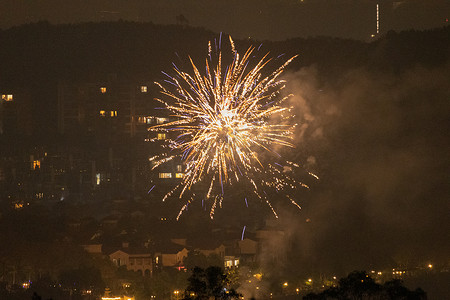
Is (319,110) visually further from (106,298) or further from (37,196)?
(106,298)

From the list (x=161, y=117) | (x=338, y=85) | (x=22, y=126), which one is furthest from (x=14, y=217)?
(x=338, y=85)

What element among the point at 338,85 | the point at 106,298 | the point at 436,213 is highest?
the point at 338,85

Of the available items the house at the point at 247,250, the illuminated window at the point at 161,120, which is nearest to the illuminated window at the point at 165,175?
the illuminated window at the point at 161,120

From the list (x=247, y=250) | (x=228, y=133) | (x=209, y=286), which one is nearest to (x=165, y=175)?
(x=247, y=250)

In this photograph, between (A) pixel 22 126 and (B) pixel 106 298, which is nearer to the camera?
(B) pixel 106 298

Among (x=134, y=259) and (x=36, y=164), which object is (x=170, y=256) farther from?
(x=36, y=164)

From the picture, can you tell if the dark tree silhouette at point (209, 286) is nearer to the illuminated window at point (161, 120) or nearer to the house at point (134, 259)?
the house at point (134, 259)

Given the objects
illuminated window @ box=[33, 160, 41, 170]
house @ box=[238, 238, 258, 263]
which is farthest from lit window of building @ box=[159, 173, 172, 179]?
house @ box=[238, 238, 258, 263]

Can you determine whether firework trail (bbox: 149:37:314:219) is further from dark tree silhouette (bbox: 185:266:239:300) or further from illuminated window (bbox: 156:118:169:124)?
dark tree silhouette (bbox: 185:266:239:300)
